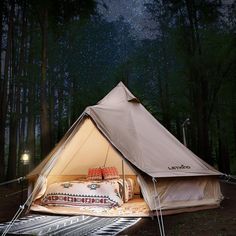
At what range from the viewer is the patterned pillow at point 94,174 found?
26.4 ft

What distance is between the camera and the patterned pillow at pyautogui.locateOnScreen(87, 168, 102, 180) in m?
8.05

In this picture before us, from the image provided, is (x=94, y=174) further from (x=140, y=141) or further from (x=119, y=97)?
(x=140, y=141)

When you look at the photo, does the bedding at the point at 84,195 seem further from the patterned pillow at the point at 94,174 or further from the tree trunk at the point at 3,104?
the tree trunk at the point at 3,104

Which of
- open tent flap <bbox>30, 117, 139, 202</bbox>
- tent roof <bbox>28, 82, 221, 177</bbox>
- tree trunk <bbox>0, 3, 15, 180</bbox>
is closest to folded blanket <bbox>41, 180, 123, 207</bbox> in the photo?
tent roof <bbox>28, 82, 221, 177</bbox>

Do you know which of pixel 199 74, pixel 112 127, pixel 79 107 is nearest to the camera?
pixel 112 127

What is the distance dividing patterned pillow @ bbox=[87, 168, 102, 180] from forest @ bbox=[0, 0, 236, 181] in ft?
8.72

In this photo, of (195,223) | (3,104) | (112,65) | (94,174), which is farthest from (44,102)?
(112,65)

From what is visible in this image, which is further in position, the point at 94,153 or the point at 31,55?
the point at 31,55

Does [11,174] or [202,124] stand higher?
[202,124]

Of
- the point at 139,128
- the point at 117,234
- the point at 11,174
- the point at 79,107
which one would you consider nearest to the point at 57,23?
the point at 79,107

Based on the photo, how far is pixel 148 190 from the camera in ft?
18.2

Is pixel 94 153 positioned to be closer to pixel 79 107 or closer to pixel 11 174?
pixel 11 174

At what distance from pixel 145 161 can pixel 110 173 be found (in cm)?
255

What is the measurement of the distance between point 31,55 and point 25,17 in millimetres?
1530
